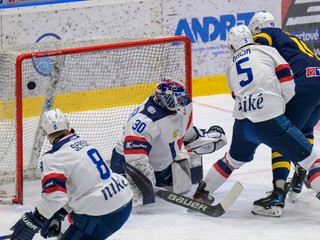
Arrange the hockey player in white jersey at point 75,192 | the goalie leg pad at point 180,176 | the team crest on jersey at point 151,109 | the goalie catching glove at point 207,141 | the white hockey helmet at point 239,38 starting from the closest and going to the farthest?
1. the hockey player in white jersey at point 75,192
2. the white hockey helmet at point 239,38
3. the team crest on jersey at point 151,109
4. the goalie leg pad at point 180,176
5. the goalie catching glove at point 207,141

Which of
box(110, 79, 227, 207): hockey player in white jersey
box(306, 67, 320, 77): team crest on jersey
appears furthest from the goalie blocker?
box(306, 67, 320, 77): team crest on jersey

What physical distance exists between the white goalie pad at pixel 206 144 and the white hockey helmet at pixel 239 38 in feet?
2.80

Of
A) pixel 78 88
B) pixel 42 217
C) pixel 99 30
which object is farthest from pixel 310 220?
pixel 99 30

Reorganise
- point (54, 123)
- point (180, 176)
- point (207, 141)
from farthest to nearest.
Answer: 1. point (207, 141)
2. point (180, 176)
3. point (54, 123)

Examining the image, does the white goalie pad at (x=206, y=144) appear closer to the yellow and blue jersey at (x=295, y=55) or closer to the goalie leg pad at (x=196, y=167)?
the goalie leg pad at (x=196, y=167)

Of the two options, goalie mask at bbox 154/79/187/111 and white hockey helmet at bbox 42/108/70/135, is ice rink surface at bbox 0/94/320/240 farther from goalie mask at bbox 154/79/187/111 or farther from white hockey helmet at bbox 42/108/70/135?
white hockey helmet at bbox 42/108/70/135

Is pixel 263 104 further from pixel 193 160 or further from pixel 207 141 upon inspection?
pixel 193 160

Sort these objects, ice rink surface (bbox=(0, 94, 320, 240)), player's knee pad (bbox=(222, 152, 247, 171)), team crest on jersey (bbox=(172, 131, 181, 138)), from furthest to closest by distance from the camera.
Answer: team crest on jersey (bbox=(172, 131, 181, 138))
player's knee pad (bbox=(222, 152, 247, 171))
ice rink surface (bbox=(0, 94, 320, 240))

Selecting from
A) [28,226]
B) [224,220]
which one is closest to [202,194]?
[224,220]

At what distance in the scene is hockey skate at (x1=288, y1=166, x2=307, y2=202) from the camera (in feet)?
19.2

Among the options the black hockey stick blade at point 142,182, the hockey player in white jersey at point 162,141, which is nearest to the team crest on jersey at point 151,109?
the hockey player in white jersey at point 162,141

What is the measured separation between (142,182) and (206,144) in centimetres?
70

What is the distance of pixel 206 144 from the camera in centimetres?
618

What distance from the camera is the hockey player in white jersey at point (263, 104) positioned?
5273mm
